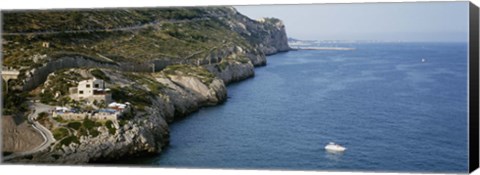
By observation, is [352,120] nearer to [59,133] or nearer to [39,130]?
[59,133]

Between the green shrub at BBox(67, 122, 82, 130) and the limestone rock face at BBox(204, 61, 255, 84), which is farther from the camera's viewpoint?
the limestone rock face at BBox(204, 61, 255, 84)

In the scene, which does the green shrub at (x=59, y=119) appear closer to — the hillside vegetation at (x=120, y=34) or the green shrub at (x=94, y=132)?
the green shrub at (x=94, y=132)

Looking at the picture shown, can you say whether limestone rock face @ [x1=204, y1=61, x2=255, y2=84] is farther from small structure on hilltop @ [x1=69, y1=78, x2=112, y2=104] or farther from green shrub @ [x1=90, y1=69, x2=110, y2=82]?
small structure on hilltop @ [x1=69, y1=78, x2=112, y2=104]

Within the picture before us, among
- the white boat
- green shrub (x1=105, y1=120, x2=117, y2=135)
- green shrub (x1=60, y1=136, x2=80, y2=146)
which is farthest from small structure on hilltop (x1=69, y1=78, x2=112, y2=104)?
the white boat

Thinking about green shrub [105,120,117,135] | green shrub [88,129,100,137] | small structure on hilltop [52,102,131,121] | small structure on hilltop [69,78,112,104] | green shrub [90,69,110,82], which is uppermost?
green shrub [90,69,110,82]

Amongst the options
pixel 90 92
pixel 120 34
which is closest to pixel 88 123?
pixel 90 92

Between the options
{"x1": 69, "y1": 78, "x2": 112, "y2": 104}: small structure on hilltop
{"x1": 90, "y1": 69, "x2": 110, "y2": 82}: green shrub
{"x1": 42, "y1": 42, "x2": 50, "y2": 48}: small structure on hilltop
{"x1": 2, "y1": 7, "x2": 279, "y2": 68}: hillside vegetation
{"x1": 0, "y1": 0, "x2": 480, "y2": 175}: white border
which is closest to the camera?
{"x1": 0, "y1": 0, "x2": 480, "y2": 175}: white border

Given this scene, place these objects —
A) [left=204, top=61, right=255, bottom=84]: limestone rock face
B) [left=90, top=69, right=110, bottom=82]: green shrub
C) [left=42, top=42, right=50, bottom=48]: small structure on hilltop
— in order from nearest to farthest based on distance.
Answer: [left=90, top=69, right=110, bottom=82]: green shrub, [left=42, top=42, right=50, bottom=48]: small structure on hilltop, [left=204, top=61, right=255, bottom=84]: limestone rock face

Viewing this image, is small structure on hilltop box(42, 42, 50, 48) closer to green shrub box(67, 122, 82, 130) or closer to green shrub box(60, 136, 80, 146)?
green shrub box(67, 122, 82, 130)

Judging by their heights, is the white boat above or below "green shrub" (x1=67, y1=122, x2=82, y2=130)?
below
